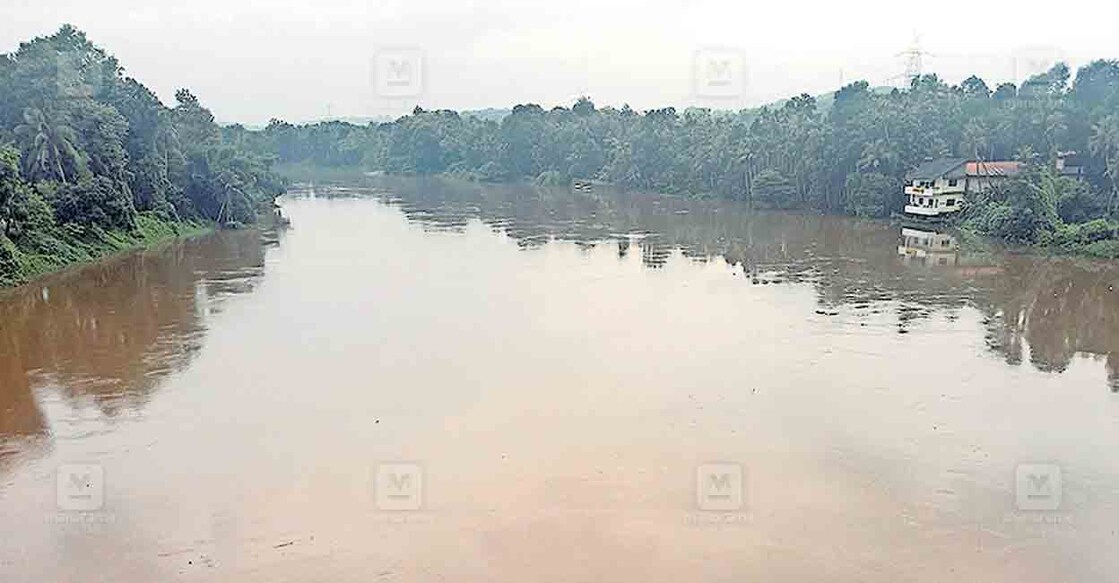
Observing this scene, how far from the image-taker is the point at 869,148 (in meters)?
32.2

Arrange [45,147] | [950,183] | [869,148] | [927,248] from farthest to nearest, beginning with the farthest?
[869,148], [950,183], [927,248], [45,147]

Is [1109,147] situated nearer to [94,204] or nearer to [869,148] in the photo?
[869,148]

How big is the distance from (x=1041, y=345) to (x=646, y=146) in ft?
114

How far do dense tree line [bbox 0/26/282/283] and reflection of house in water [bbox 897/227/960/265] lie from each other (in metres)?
18.7

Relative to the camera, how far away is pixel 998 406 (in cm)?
1109

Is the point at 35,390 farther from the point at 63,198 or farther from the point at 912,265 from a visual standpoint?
the point at 912,265
